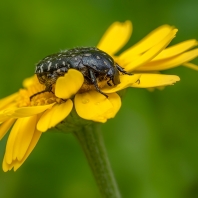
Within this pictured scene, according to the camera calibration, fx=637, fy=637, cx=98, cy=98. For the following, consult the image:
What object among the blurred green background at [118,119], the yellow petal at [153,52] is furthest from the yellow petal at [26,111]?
the blurred green background at [118,119]

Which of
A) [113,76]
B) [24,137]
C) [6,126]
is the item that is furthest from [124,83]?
[6,126]

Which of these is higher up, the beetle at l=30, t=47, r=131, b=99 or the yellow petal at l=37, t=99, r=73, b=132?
the beetle at l=30, t=47, r=131, b=99

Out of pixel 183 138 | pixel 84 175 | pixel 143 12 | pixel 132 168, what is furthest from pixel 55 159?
pixel 143 12

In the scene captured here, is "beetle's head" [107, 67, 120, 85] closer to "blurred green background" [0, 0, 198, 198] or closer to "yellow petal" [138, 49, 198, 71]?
"yellow petal" [138, 49, 198, 71]

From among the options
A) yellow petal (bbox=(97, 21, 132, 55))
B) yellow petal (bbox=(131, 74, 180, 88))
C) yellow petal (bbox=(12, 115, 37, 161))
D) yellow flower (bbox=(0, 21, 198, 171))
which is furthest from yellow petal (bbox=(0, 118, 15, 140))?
yellow petal (bbox=(97, 21, 132, 55))

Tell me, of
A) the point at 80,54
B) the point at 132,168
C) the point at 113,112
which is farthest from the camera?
the point at 132,168

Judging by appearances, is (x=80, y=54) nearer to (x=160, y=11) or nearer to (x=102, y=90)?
(x=102, y=90)

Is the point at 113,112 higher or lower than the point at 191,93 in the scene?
lower
